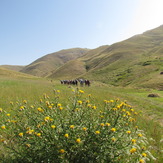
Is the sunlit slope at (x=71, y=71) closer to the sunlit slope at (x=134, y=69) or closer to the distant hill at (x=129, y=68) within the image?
the distant hill at (x=129, y=68)

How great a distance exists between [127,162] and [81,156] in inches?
39.8

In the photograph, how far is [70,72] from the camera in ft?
395

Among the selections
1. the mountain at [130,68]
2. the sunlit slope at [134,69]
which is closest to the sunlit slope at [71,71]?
the mountain at [130,68]

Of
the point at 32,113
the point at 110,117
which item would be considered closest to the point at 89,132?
the point at 110,117

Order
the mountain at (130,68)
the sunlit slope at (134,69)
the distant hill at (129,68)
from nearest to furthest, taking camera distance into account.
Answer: the sunlit slope at (134,69) → the mountain at (130,68) → the distant hill at (129,68)

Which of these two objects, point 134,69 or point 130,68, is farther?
point 130,68

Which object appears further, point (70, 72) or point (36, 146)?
point (70, 72)

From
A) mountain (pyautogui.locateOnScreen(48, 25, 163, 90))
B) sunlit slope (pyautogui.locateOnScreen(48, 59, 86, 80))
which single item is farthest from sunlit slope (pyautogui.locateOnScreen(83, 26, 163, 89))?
sunlit slope (pyautogui.locateOnScreen(48, 59, 86, 80))

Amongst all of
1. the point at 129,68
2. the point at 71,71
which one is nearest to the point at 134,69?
the point at 129,68

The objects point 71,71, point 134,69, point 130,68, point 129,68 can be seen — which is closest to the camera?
point 134,69

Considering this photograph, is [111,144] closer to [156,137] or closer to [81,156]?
[81,156]

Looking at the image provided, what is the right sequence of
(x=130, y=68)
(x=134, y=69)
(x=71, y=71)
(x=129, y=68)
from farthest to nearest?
1. (x=71, y=71)
2. (x=129, y=68)
3. (x=130, y=68)
4. (x=134, y=69)

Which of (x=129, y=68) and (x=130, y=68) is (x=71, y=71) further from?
(x=130, y=68)

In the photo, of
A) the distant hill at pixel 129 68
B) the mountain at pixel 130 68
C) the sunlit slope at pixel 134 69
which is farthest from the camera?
the distant hill at pixel 129 68
